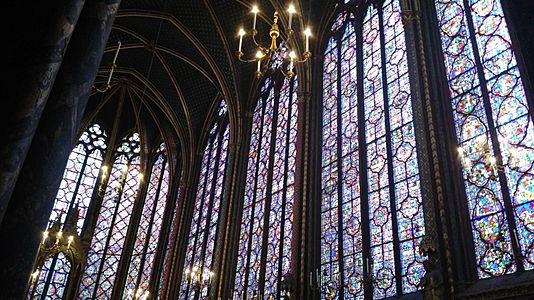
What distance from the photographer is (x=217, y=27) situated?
17.0 m

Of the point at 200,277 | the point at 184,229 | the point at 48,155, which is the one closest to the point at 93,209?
the point at 184,229

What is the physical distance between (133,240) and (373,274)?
1332cm

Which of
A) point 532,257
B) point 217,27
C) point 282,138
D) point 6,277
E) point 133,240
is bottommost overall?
point 6,277

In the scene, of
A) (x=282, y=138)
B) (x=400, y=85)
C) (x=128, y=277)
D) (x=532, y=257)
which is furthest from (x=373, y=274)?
(x=128, y=277)

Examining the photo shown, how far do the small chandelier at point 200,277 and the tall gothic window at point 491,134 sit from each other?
333 inches

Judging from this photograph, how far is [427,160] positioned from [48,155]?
22.5 ft

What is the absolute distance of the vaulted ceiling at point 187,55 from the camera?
16781mm

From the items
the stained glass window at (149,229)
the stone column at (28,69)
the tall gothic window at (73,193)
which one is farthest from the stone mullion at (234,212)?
the stone column at (28,69)

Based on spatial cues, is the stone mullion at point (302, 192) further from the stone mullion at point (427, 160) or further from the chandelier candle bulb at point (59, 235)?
the chandelier candle bulb at point (59, 235)

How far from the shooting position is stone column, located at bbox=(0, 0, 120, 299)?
4.07 metres

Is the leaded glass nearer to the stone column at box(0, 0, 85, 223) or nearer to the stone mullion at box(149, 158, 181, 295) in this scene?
the stone mullion at box(149, 158, 181, 295)

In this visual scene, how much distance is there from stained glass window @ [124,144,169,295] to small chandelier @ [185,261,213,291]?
3.17 m

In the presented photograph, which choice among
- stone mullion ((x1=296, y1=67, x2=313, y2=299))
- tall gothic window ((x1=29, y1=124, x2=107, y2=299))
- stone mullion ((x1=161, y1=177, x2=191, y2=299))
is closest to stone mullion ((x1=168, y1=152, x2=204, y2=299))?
stone mullion ((x1=161, y1=177, x2=191, y2=299))

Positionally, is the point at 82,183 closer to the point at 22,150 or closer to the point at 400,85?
the point at 400,85
